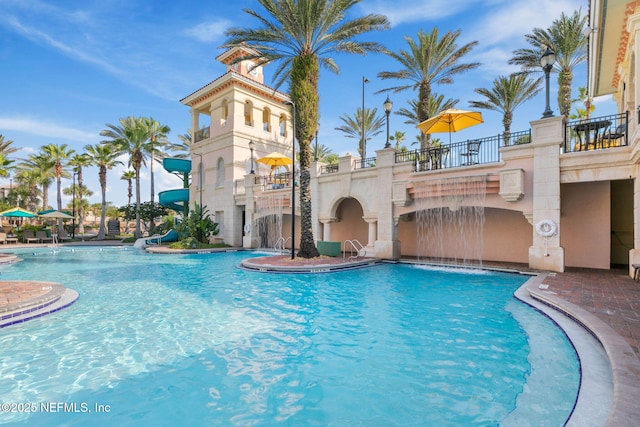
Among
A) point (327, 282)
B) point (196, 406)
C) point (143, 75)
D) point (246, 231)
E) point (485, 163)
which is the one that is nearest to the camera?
point (196, 406)

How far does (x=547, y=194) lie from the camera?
38.6ft

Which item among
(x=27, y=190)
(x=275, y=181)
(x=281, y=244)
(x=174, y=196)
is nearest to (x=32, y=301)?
(x=281, y=244)

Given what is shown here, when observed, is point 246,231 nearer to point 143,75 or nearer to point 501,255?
point 143,75

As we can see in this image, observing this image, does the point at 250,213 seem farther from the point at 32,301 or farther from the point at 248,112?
the point at 32,301

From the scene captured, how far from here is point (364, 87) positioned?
2553 cm

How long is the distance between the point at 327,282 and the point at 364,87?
19.7 meters

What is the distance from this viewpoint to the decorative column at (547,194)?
38.1 feet

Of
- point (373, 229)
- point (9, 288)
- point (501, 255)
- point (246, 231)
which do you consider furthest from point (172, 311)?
point (246, 231)

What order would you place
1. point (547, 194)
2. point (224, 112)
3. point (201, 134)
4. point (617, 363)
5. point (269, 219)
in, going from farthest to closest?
point (201, 134) → point (224, 112) → point (269, 219) → point (547, 194) → point (617, 363)

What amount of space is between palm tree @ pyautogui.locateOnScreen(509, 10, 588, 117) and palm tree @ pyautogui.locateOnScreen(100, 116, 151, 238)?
33.8 meters

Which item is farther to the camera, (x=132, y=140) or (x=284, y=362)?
(x=132, y=140)

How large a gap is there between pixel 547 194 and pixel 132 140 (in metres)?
35.7

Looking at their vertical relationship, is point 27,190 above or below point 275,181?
above

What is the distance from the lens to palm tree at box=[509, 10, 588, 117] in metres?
18.4
